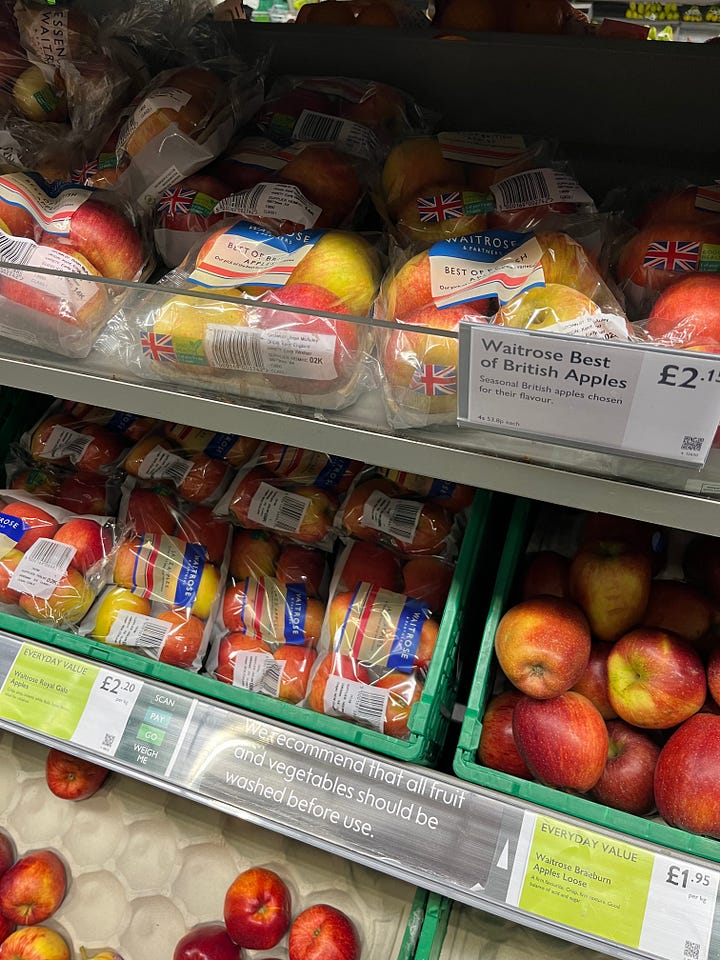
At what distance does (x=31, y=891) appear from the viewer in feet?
3.64

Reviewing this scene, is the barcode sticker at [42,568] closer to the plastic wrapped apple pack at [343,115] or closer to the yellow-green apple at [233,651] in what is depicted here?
the yellow-green apple at [233,651]

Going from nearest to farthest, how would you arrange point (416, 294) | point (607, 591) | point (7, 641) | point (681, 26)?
point (416, 294) → point (607, 591) → point (7, 641) → point (681, 26)

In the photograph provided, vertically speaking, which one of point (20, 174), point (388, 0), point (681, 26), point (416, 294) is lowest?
point (416, 294)

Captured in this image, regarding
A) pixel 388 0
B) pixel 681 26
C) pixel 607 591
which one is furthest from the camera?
pixel 681 26

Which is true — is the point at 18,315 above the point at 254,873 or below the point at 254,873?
above

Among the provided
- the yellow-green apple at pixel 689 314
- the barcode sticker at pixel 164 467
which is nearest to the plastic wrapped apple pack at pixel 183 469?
the barcode sticker at pixel 164 467

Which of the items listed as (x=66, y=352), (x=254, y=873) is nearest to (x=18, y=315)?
(x=66, y=352)

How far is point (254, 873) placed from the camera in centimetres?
108

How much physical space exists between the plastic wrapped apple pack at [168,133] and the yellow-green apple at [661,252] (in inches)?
23.2

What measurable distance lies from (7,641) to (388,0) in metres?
1.29

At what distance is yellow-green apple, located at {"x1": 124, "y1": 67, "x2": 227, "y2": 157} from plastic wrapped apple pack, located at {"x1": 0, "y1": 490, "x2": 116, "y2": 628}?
56cm

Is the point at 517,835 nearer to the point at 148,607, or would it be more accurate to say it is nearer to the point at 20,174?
the point at 148,607

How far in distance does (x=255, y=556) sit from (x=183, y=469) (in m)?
0.19

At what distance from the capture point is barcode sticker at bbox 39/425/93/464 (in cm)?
122
